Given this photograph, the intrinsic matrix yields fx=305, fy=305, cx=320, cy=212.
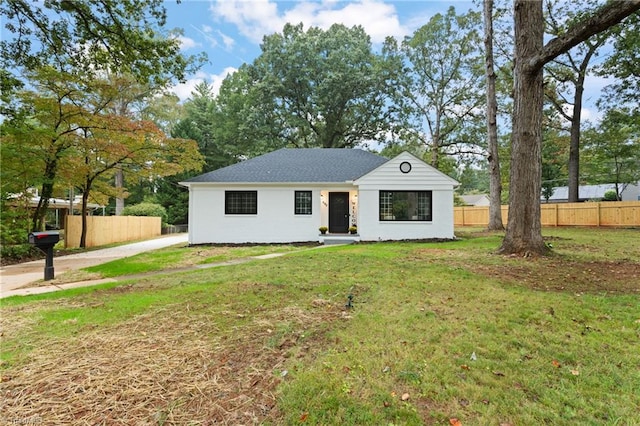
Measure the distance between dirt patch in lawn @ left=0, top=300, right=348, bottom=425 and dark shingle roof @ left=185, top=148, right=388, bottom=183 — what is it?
33.3ft

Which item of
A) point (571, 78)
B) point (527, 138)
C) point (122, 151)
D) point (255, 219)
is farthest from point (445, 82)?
point (122, 151)


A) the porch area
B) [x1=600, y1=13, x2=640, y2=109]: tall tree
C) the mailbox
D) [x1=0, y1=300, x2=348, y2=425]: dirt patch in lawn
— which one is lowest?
[x1=0, y1=300, x2=348, y2=425]: dirt patch in lawn

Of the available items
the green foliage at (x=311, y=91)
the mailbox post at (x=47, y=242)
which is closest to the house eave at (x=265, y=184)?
the mailbox post at (x=47, y=242)

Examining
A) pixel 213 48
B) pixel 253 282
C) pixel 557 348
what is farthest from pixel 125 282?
pixel 213 48

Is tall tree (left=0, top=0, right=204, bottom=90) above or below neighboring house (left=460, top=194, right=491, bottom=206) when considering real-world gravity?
above

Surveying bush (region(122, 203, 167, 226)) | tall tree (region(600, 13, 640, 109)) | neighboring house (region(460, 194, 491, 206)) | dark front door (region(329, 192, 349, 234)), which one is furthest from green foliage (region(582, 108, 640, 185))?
bush (region(122, 203, 167, 226))

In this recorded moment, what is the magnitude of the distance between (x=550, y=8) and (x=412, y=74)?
350 inches

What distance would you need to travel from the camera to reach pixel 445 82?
2281 centimetres

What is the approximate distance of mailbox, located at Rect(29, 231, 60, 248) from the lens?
21.1 feet

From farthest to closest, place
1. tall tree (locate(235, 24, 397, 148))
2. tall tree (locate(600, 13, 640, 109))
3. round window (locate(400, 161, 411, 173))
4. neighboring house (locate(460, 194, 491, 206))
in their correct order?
neighboring house (locate(460, 194, 491, 206)), tall tree (locate(235, 24, 397, 148)), tall tree (locate(600, 13, 640, 109)), round window (locate(400, 161, 411, 173))

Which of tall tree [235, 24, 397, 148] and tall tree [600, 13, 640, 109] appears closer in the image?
tall tree [600, 13, 640, 109]

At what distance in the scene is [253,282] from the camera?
5.84m

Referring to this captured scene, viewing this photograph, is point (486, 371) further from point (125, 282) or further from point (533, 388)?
point (125, 282)

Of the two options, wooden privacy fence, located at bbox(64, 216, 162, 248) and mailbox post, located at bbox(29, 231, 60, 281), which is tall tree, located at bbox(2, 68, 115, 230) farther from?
mailbox post, located at bbox(29, 231, 60, 281)
